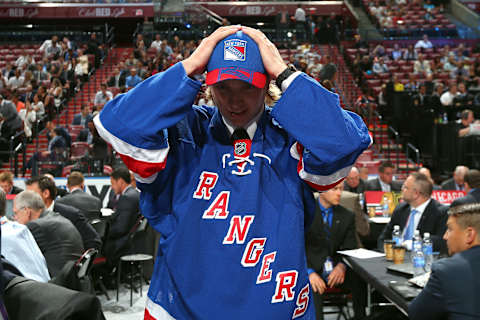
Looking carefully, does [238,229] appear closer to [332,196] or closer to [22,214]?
[332,196]

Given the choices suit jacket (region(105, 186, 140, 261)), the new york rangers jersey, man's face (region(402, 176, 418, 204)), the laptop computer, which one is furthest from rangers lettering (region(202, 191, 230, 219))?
suit jacket (region(105, 186, 140, 261))

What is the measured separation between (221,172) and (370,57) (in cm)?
1730

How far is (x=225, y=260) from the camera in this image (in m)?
1.48

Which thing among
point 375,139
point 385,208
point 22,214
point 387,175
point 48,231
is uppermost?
point 22,214

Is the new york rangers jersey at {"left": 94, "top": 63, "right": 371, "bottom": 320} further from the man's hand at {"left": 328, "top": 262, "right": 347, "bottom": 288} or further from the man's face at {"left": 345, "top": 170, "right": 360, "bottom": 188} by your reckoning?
the man's face at {"left": 345, "top": 170, "right": 360, "bottom": 188}

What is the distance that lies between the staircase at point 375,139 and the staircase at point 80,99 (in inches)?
274

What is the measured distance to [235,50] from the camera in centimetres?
148

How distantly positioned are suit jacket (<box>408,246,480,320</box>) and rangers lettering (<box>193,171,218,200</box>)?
1863 mm

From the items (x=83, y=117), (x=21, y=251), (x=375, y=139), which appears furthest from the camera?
(x=375, y=139)

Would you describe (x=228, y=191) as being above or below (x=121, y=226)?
above

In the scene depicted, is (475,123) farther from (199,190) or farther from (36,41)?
(36,41)

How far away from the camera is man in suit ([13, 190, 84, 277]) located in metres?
4.95

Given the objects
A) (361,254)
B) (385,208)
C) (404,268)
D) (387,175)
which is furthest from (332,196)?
(387,175)

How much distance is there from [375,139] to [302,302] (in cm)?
1318
